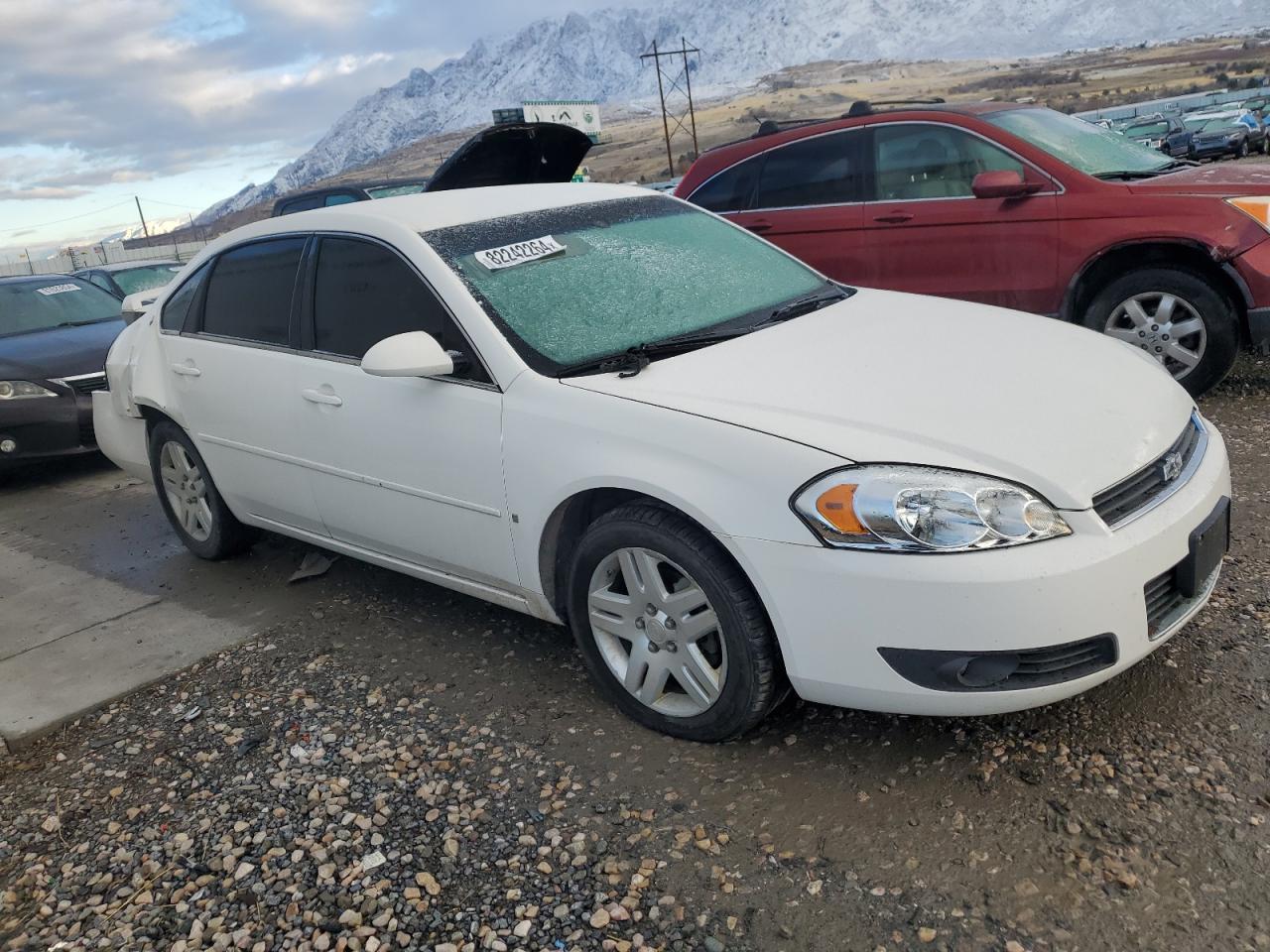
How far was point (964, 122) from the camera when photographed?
6027 mm

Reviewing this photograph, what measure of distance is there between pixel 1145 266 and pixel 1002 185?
876mm

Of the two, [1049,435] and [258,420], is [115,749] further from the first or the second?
[1049,435]

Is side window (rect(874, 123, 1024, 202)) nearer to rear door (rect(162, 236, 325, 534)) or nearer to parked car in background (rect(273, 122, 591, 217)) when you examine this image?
parked car in background (rect(273, 122, 591, 217))

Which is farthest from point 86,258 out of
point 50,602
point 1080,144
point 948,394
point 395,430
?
point 948,394

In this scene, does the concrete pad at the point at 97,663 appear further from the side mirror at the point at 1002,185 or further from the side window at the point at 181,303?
the side mirror at the point at 1002,185

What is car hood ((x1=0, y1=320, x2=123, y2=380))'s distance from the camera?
736cm

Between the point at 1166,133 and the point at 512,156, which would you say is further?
the point at 1166,133

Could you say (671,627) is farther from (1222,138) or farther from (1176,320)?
(1222,138)

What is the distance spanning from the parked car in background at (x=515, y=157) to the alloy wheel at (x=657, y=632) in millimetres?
2612

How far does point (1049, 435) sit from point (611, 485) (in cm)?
116

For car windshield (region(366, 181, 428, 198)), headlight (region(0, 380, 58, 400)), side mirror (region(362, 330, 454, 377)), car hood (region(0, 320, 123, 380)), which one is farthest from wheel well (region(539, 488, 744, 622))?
car windshield (region(366, 181, 428, 198))

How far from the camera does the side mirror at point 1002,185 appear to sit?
5656 millimetres

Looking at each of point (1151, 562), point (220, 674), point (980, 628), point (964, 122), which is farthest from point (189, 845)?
point (964, 122)

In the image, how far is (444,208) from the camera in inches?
150
